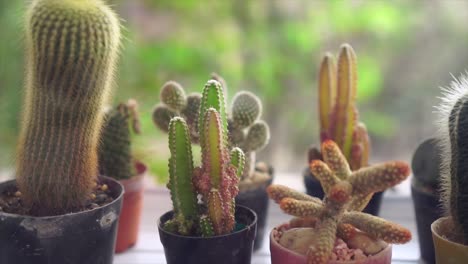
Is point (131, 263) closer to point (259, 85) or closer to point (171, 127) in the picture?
point (171, 127)

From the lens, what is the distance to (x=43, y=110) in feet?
2.73

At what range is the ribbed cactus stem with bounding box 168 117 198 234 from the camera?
0.83 m

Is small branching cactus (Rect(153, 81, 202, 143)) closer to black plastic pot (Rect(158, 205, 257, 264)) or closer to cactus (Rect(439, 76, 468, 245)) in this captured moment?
black plastic pot (Rect(158, 205, 257, 264))

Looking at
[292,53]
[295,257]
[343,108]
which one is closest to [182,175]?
[295,257]

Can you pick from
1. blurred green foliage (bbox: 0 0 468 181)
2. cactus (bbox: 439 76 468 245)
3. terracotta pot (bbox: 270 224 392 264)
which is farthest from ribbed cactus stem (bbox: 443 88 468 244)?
blurred green foliage (bbox: 0 0 468 181)

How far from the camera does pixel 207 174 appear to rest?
0.82 meters

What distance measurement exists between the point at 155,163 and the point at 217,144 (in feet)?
3.02

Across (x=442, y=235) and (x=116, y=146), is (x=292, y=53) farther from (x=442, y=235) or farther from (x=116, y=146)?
(x=442, y=235)

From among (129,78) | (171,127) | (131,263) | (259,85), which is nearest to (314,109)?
(259,85)

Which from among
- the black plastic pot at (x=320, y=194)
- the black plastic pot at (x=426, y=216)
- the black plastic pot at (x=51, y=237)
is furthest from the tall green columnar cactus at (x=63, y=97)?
the black plastic pot at (x=426, y=216)

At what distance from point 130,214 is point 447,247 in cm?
60

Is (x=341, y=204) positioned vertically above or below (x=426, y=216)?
above

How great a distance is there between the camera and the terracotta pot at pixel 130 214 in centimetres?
111

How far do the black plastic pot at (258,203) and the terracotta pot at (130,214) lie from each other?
0.22m
